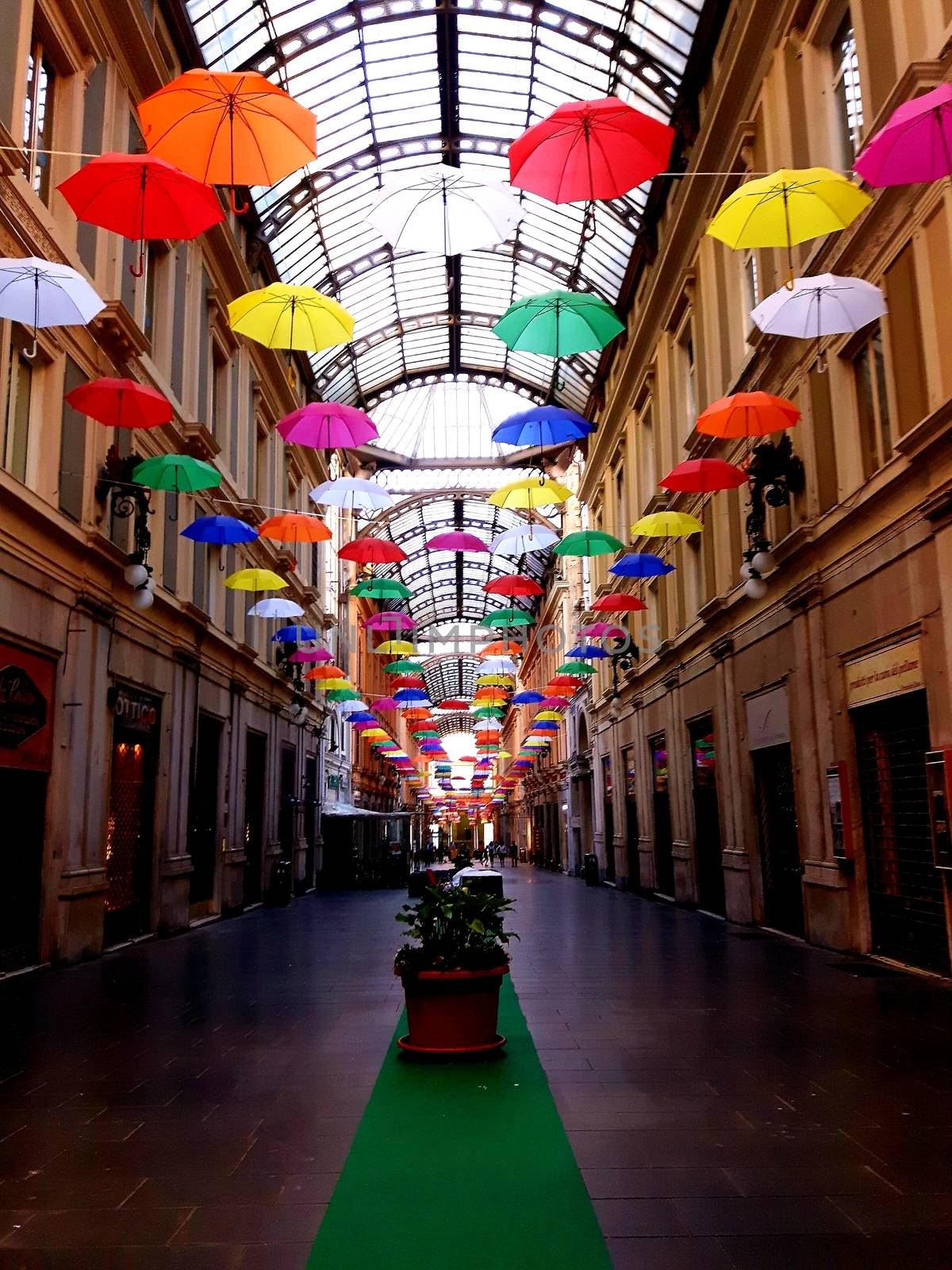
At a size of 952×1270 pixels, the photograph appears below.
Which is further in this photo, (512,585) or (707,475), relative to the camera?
(512,585)

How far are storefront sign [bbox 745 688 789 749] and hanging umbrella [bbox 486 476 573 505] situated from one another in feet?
15.3

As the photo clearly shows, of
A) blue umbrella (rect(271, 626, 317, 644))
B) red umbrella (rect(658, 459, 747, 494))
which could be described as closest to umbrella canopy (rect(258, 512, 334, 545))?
red umbrella (rect(658, 459, 747, 494))

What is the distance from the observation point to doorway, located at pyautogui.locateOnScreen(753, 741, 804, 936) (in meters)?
15.9

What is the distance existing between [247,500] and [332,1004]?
16.2 meters

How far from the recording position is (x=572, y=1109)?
6461mm

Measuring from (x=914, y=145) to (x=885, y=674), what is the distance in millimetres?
6403

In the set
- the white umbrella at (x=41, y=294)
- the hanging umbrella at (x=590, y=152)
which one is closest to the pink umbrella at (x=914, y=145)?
the hanging umbrella at (x=590, y=152)

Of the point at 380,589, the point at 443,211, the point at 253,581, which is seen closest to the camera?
the point at 443,211

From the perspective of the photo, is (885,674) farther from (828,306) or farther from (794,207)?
(794,207)

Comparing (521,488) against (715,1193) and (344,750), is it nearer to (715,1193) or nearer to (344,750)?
(715,1193)

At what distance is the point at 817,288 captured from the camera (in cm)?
1020

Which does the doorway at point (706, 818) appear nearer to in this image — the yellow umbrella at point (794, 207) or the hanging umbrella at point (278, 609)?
the hanging umbrella at point (278, 609)

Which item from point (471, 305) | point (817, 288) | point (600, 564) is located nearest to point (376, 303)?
point (471, 305)

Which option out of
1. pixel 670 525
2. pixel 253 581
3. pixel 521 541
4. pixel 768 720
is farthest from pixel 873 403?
pixel 253 581
